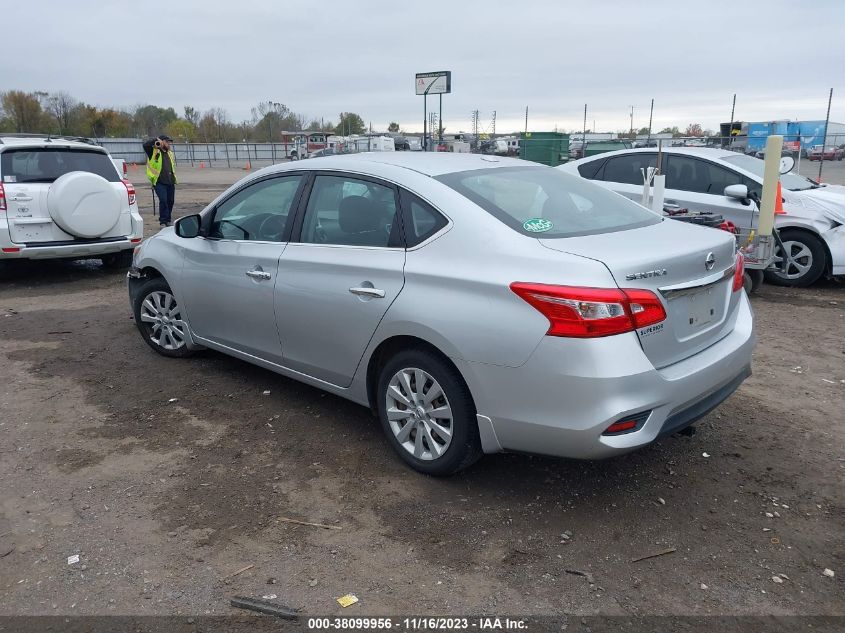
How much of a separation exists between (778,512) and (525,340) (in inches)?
63.2

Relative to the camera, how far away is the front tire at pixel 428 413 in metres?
3.41

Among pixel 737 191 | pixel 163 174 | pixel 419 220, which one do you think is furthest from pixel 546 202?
pixel 163 174

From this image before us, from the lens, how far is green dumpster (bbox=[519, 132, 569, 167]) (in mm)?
22352

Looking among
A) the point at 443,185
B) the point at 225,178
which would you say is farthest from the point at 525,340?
the point at 225,178

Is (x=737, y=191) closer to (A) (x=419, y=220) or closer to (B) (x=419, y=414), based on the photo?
(A) (x=419, y=220)

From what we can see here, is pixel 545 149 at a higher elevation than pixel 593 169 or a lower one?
higher

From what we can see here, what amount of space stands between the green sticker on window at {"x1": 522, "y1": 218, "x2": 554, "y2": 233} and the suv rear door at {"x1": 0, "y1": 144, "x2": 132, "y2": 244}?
6808 mm

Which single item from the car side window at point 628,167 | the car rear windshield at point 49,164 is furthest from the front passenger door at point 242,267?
the car side window at point 628,167

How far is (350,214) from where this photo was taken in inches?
161

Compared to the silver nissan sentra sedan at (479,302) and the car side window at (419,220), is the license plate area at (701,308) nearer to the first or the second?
the silver nissan sentra sedan at (479,302)

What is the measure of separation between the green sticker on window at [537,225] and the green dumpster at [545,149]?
63.8 ft

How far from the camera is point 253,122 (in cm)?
5681

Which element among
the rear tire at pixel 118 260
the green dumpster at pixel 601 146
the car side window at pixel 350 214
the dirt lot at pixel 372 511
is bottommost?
the dirt lot at pixel 372 511

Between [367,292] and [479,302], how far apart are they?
0.76 metres
